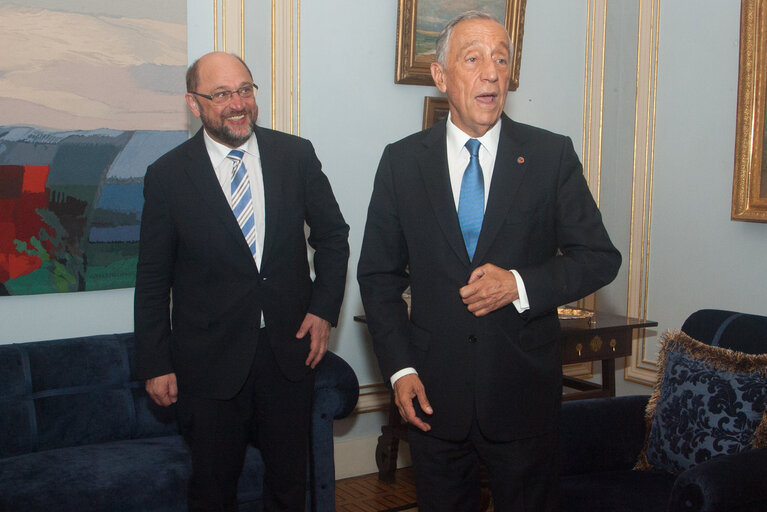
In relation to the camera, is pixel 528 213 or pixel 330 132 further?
pixel 330 132

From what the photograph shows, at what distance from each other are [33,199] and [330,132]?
1313 mm

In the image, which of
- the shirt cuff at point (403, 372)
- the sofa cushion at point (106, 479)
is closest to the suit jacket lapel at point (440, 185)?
the shirt cuff at point (403, 372)

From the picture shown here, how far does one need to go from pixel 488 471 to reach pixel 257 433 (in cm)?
96

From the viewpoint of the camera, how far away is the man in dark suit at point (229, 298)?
2.36 metres

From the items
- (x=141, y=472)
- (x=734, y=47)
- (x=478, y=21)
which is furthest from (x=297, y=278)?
(x=734, y=47)

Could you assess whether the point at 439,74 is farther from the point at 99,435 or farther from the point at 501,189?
the point at 99,435

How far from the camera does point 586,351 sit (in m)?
3.43

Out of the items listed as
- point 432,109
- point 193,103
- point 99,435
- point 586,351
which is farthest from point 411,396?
point 432,109

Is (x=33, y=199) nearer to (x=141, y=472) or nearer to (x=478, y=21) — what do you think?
(x=141, y=472)

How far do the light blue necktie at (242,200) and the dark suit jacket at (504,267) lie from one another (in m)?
0.65

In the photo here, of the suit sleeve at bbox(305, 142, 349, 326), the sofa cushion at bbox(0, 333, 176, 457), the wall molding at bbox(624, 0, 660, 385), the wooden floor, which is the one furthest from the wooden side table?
the sofa cushion at bbox(0, 333, 176, 457)

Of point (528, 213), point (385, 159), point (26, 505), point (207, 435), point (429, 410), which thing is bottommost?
point (26, 505)

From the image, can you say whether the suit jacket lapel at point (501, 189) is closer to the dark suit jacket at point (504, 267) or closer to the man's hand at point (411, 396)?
the dark suit jacket at point (504, 267)

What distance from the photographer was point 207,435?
7.72ft
